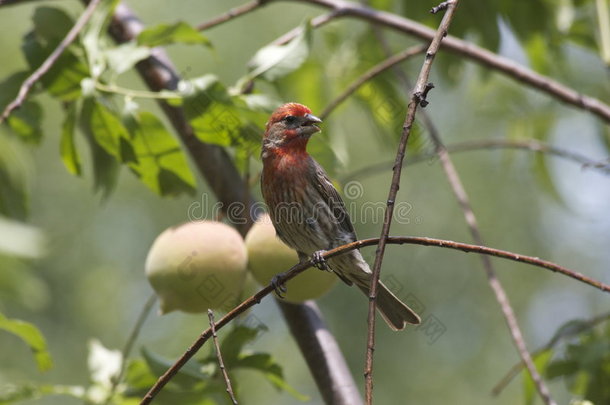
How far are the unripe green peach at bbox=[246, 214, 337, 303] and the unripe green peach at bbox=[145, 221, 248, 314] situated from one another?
8 cm

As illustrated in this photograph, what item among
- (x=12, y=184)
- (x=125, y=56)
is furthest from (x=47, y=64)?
(x=12, y=184)

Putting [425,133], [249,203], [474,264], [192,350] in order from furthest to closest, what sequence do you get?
[474,264] < [425,133] < [249,203] < [192,350]

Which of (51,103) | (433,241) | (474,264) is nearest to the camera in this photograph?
(433,241)

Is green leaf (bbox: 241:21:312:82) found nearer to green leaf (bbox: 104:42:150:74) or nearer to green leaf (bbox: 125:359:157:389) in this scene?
green leaf (bbox: 104:42:150:74)

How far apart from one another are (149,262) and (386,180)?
320 inches

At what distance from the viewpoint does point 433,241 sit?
213 cm

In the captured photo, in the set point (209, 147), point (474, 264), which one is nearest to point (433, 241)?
point (209, 147)

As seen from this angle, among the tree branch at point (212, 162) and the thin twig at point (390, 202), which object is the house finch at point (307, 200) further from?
the thin twig at point (390, 202)

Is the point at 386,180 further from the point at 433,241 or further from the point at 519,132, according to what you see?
the point at 433,241

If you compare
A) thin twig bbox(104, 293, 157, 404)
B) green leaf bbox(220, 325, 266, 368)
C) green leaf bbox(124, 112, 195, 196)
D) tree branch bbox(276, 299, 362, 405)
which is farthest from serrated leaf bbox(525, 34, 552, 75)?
thin twig bbox(104, 293, 157, 404)

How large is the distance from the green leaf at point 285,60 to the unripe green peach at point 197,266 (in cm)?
75

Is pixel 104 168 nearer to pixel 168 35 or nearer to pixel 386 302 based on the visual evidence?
pixel 168 35

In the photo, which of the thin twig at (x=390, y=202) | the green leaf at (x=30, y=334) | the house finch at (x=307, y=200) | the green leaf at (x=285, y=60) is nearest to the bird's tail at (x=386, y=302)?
the house finch at (x=307, y=200)

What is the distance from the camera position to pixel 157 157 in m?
3.74
